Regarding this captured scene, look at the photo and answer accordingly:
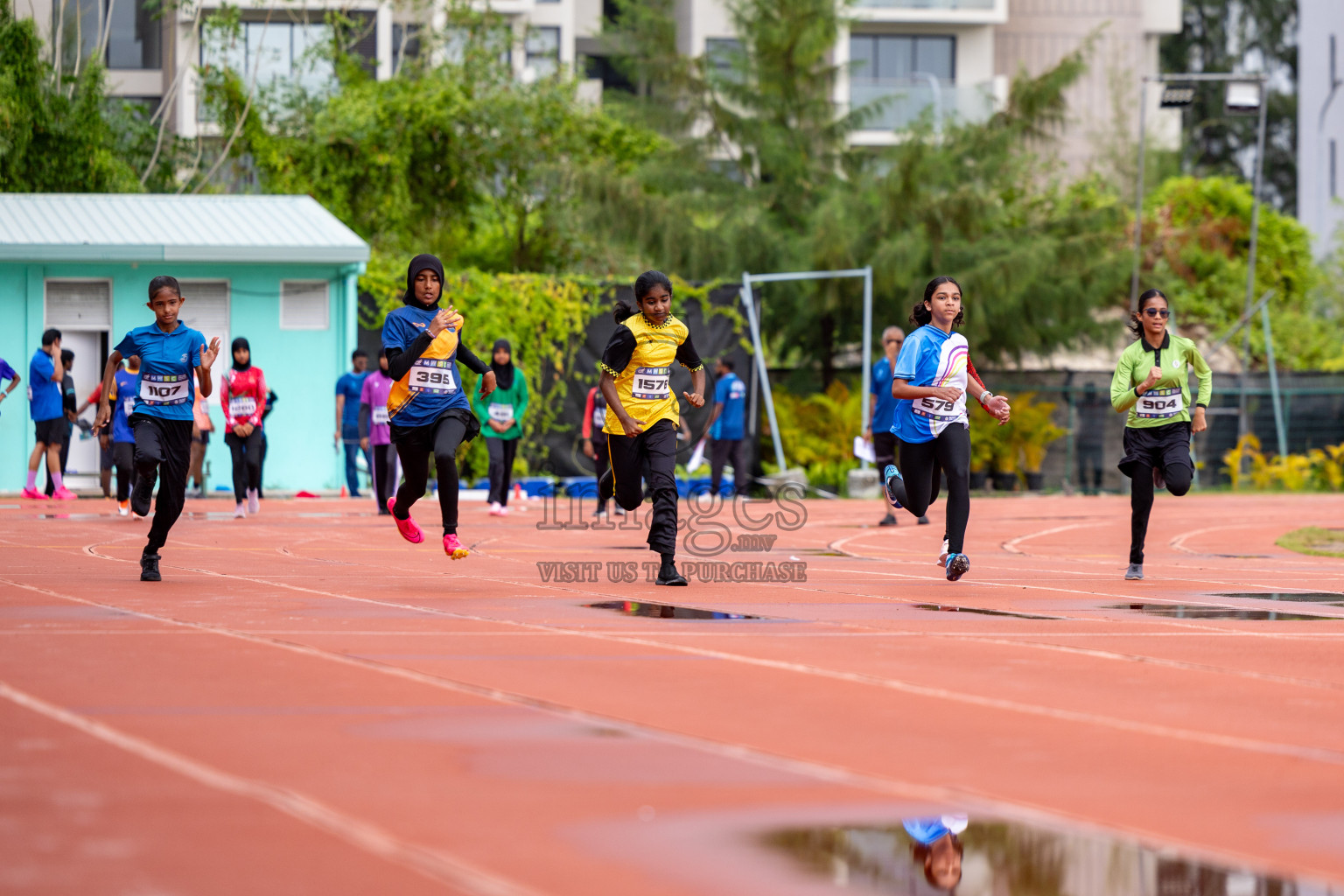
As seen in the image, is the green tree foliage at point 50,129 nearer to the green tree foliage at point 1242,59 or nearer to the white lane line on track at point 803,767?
the white lane line on track at point 803,767

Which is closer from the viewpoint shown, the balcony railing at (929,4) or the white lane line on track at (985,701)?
the white lane line on track at (985,701)

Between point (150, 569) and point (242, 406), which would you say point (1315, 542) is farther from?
point (150, 569)

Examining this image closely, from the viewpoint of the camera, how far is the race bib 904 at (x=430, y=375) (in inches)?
416

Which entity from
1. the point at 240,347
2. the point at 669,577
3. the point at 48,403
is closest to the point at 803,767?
the point at 669,577

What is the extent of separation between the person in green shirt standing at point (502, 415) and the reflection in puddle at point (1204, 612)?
10402 millimetres

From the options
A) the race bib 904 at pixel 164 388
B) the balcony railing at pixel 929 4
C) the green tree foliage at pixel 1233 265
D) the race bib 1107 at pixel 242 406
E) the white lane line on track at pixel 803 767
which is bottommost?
the white lane line on track at pixel 803 767

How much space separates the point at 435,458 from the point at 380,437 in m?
8.13

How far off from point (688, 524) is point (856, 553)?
385cm

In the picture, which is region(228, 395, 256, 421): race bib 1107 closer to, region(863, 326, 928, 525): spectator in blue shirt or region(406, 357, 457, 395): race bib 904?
region(863, 326, 928, 525): spectator in blue shirt

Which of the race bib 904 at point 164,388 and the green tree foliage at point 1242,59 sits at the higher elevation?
the green tree foliage at point 1242,59

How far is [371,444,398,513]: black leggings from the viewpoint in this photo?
18484mm

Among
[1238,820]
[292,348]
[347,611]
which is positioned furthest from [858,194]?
[1238,820]

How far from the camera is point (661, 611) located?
890 centimetres

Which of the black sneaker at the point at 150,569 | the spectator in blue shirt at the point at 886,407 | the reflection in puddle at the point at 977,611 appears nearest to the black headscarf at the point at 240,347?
the spectator in blue shirt at the point at 886,407
